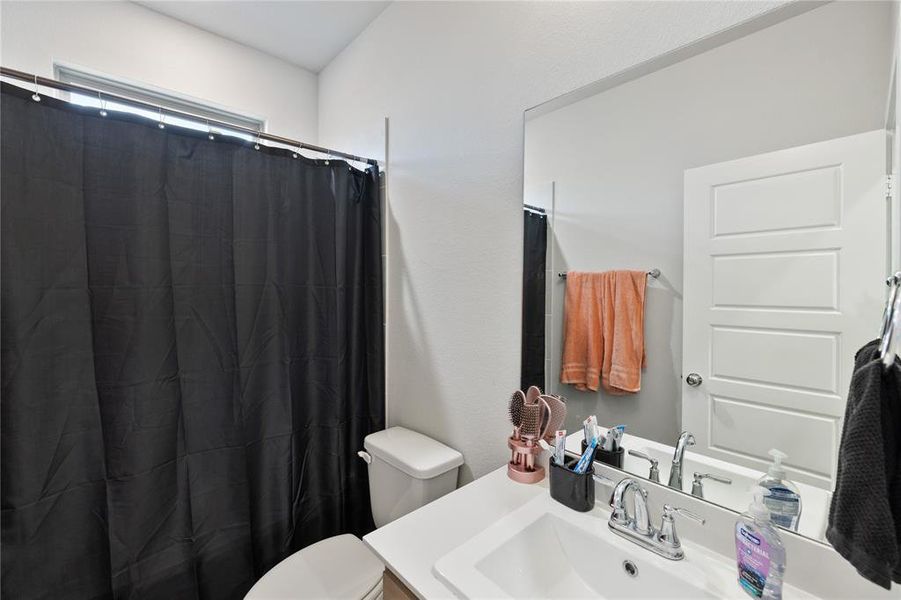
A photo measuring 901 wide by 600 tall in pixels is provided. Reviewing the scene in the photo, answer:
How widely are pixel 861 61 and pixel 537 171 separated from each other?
643 mm

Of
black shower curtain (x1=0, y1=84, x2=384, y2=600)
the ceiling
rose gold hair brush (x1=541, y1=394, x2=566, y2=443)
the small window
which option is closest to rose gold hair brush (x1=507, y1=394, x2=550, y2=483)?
rose gold hair brush (x1=541, y1=394, x2=566, y2=443)

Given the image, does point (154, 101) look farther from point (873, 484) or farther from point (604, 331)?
point (873, 484)

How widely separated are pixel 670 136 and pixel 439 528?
104cm

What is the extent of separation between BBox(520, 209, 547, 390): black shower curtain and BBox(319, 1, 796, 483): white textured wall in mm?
30

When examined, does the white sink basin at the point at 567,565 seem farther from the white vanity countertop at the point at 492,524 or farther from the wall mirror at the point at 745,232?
the wall mirror at the point at 745,232

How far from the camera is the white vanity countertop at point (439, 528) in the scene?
29.2 inches

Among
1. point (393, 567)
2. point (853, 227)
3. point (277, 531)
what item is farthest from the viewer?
point (277, 531)

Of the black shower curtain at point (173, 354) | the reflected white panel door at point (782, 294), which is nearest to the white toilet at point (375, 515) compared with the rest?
the black shower curtain at point (173, 354)

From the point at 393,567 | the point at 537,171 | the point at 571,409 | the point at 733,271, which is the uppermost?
the point at 537,171

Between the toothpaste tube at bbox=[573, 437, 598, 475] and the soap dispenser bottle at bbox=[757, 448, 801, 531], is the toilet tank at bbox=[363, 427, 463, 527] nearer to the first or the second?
the toothpaste tube at bbox=[573, 437, 598, 475]

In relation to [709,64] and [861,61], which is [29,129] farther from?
[861,61]

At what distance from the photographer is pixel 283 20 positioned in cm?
174

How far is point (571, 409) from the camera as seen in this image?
1.06m

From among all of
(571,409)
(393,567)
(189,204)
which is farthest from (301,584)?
(189,204)
